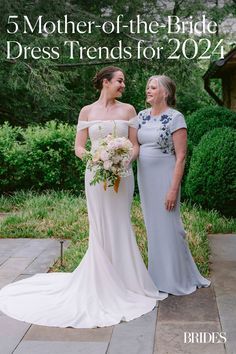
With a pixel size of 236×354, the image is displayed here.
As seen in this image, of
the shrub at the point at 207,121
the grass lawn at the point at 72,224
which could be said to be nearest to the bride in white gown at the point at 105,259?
the grass lawn at the point at 72,224

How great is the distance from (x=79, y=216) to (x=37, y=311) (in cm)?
375

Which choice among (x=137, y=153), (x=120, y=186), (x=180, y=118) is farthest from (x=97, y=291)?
(x=180, y=118)

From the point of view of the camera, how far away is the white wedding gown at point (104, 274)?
4625 mm

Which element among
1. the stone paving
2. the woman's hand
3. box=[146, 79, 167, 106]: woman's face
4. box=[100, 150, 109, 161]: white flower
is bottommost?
the stone paving

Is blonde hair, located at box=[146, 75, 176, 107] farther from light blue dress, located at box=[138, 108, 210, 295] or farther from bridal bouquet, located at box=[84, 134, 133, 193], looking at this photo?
bridal bouquet, located at box=[84, 134, 133, 193]

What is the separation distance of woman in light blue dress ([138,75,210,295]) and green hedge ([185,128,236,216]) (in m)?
3.43

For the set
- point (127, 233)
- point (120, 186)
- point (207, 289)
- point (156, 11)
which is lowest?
point (207, 289)

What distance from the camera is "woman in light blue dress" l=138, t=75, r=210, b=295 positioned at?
484cm

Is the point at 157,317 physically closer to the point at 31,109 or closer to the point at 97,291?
the point at 97,291

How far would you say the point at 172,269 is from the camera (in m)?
5.05

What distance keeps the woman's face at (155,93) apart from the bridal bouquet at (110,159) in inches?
21.1

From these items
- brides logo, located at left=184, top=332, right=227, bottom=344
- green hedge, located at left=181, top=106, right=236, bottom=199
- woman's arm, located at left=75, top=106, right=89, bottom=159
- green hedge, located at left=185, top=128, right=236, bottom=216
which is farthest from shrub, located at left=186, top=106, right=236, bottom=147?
brides logo, located at left=184, top=332, right=227, bottom=344

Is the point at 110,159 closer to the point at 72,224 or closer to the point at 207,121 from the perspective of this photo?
the point at 72,224

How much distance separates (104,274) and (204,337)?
1.16 meters
